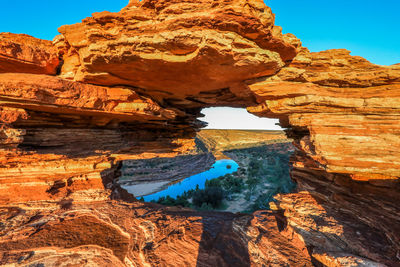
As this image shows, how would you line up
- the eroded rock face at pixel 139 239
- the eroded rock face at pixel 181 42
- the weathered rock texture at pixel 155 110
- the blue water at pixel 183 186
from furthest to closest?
the blue water at pixel 183 186, the eroded rock face at pixel 181 42, the weathered rock texture at pixel 155 110, the eroded rock face at pixel 139 239

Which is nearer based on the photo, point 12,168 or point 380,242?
point 380,242

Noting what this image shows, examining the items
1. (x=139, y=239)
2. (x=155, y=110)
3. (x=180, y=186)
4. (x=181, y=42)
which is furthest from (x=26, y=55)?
(x=180, y=186)

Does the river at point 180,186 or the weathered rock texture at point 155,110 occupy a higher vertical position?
the weathered rock texture at point 155,110

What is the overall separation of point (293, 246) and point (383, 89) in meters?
6.32

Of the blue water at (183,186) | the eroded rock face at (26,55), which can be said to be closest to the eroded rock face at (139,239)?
the eroded rock face at (26,55)

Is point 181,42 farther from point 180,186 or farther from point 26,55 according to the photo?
point 180,186

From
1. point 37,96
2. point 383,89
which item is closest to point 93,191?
point 37,96

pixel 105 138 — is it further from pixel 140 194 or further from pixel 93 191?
pixel 140 194

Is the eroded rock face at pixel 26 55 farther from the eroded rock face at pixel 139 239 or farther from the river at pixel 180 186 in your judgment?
the river at pixel 180 186

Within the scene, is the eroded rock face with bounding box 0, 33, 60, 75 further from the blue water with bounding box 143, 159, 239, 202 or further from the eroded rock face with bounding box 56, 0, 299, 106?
the blue water with bounding box 143, 159, 239, 202

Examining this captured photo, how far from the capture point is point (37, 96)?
19.6 feet

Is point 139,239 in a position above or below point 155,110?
below

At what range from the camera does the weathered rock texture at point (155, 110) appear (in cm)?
491

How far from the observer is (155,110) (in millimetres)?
8703
